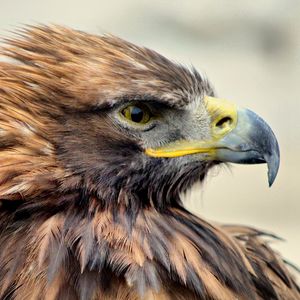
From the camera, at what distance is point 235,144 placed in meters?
2.70

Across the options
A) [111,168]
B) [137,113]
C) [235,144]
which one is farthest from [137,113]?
[235,144]

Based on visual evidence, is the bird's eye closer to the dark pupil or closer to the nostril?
the dark pupil

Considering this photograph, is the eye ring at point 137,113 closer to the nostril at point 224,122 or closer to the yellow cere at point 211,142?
the yellow cere at point 211,142

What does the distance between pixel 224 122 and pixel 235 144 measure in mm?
78

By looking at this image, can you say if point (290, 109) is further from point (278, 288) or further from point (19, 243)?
point (19, 243)

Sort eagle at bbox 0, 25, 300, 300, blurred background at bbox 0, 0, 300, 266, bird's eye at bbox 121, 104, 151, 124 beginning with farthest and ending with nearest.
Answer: blurred background at bbox 0, 0, 300, 266
bird's eye at bbox 121, 104, 151, 124
eagle at bbox 0, 25, 300, 300

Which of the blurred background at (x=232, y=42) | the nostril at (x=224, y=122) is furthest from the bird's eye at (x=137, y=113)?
the blurred background at (x=232, y=42)

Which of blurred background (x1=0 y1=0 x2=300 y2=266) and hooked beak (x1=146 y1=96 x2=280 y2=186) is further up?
hooked beak (x1=146 y1=96 x2=280 y2=186)

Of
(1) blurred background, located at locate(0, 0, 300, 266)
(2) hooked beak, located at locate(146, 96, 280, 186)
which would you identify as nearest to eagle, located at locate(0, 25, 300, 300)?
(2) hooked beak, located at locate(146, 96, 280, 186)

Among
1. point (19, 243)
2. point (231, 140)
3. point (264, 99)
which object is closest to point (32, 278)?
point (19, 243)

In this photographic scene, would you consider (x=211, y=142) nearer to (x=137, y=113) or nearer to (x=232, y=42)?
(x=137, y=113)

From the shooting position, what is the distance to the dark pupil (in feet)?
8.68

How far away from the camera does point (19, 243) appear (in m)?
2.52

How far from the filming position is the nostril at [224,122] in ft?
8.98
